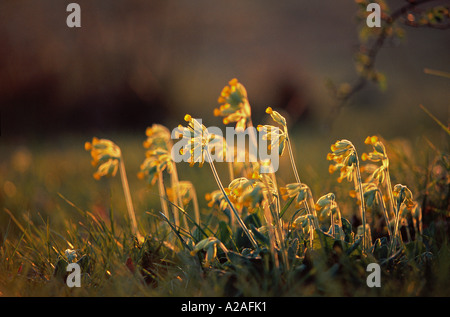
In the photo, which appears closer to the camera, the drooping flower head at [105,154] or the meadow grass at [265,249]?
the meadow grass at [265,249]

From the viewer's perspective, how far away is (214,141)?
2.02 meters

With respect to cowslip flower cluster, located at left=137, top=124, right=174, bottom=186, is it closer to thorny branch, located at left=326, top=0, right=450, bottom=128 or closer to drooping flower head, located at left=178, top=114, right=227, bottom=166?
drooping flower head, located at left=178, top=114, right=227, bottom=166

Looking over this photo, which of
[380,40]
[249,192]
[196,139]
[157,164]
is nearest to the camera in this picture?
[249,192]

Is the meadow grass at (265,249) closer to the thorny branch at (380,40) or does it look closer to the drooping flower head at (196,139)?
the drooping flower head at (196,139)

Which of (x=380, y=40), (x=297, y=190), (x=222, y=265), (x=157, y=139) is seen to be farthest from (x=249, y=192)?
(x=380, y=40)

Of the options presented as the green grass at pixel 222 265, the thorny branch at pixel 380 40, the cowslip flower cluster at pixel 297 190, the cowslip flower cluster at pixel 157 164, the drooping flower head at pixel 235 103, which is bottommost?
the green grass at pixel 222 265

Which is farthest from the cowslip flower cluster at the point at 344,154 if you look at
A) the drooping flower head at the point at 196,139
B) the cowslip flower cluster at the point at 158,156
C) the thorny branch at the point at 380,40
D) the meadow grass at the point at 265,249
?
the thorny branch at the point at 380,40

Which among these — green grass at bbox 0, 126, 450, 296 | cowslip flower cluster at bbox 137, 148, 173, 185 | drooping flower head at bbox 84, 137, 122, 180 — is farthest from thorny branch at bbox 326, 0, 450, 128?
drooping flower head at bbox 84, 137, 122, 180

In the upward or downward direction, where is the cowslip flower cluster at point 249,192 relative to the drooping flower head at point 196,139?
downward

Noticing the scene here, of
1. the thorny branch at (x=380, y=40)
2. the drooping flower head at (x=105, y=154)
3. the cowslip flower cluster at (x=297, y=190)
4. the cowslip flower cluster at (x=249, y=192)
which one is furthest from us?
the thorny branch at (x=380, y=40)

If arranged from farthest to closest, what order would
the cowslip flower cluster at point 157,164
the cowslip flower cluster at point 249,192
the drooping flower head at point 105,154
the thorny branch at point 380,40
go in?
1. the thorny branch at point 380,40
2. the drooping flower head at point 105,154
3. the cowslip flower cluster at point 157,164
4. the cowslip flower cluster at point 249,192

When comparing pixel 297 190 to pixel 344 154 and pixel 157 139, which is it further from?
pixel 157 139
